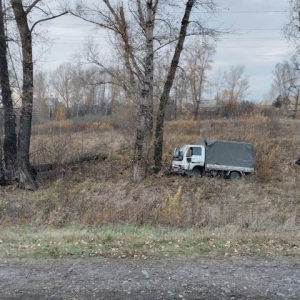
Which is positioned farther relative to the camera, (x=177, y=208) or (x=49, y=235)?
(x=177, y=208)

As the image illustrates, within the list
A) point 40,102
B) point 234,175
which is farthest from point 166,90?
point 40,102

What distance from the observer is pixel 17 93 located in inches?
634

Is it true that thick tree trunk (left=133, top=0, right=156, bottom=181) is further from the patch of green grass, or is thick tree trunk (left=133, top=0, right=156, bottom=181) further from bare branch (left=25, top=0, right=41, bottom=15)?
the patch of green grass

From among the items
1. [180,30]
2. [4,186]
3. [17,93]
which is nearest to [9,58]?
[17,93]

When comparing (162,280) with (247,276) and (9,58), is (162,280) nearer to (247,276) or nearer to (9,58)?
(247,276)

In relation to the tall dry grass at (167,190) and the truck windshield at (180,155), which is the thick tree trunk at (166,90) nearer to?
the tall dry grass at (167,190)

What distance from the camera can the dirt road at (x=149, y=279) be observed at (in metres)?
3.77

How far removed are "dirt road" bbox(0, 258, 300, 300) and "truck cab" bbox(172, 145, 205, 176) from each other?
15.1 metres

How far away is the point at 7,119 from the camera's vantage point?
16.0m

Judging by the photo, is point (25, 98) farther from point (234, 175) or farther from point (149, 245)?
point (234, 175)

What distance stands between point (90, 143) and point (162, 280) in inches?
851

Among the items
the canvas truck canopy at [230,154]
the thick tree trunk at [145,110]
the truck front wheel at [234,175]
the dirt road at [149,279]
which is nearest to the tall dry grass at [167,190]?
the canvas truck canopy at [230,154]

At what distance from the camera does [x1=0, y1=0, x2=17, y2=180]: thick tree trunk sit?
15352 millimetres

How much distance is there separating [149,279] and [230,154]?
58.5 ft
